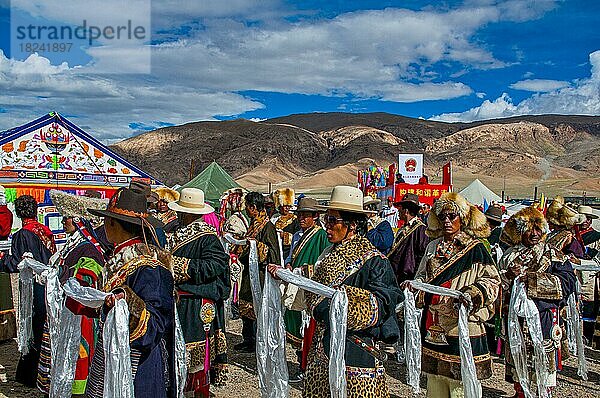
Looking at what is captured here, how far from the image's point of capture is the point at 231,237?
6.44 meters

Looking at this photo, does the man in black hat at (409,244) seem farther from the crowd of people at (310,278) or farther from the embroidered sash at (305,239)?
the embroidered sash at (305,239)

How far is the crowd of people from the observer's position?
3170 mm

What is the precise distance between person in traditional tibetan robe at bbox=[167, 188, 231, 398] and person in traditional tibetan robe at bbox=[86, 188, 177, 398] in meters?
1.11

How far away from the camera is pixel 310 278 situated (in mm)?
3941

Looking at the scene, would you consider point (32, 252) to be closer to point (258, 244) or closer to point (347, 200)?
point (258, 244)

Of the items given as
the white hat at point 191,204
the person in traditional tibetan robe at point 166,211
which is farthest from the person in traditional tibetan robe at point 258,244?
the white hat at point 191,204

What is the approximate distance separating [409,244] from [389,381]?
1.48m

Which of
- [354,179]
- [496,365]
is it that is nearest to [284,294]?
[496,365]

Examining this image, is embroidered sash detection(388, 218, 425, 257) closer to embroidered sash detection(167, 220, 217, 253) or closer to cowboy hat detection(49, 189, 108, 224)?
embroidered sash detection(167, 220, 217, 253)

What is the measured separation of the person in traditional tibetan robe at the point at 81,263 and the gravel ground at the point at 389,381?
1.42 m

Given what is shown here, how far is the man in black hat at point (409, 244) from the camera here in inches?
259

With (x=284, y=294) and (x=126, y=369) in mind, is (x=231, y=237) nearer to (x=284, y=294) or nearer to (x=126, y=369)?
(x=284, y=294)

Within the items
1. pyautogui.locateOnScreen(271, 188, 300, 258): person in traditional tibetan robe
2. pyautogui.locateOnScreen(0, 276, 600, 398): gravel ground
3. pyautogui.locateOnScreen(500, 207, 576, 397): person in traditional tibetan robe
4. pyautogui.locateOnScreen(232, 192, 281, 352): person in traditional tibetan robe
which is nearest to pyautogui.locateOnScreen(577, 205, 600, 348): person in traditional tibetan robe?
pyautogui.locateOnScreen(0, 276, 600, 398): gravel ground

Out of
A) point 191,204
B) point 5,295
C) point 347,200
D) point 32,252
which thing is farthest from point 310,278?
point 5,295
